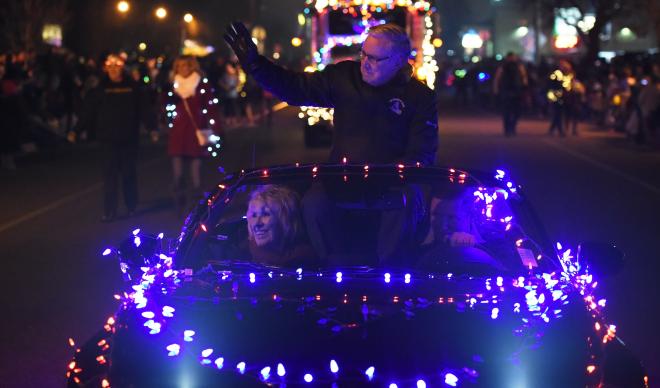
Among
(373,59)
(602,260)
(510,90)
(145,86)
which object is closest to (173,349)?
(602,260)

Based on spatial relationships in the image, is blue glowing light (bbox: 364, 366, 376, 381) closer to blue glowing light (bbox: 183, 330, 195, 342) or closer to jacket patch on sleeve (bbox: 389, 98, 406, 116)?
blue glowing light (bbox: 183, 330, 195, 342)

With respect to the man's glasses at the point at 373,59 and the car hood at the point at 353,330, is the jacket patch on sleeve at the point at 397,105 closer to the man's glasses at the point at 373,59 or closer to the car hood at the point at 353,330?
the man's glasses at the point at 373,59

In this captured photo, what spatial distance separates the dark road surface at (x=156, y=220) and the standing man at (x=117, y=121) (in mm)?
353

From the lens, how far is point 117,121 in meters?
14.3

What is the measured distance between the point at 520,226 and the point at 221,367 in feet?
6.10

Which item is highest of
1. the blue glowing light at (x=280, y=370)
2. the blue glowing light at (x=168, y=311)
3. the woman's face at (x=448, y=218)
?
the woman's face at (x=448, y=218)

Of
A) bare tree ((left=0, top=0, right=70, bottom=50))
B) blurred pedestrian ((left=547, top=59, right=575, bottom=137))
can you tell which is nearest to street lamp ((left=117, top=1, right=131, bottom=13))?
bare tree ((left=0, top=0, right=70, bottom=50))

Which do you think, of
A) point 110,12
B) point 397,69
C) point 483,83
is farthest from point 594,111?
point 397,69

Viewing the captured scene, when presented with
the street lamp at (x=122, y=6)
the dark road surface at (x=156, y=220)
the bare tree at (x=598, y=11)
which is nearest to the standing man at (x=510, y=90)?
the dark road surface at (x=156, y=220)

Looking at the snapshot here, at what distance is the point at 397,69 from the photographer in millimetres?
6492

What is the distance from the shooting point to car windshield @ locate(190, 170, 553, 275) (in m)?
5.20

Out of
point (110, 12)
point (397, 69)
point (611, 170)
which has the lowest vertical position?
point (611, 170)

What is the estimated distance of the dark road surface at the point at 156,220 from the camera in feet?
26.1

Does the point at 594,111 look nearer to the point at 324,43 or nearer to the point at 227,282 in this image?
the point at 324,43
